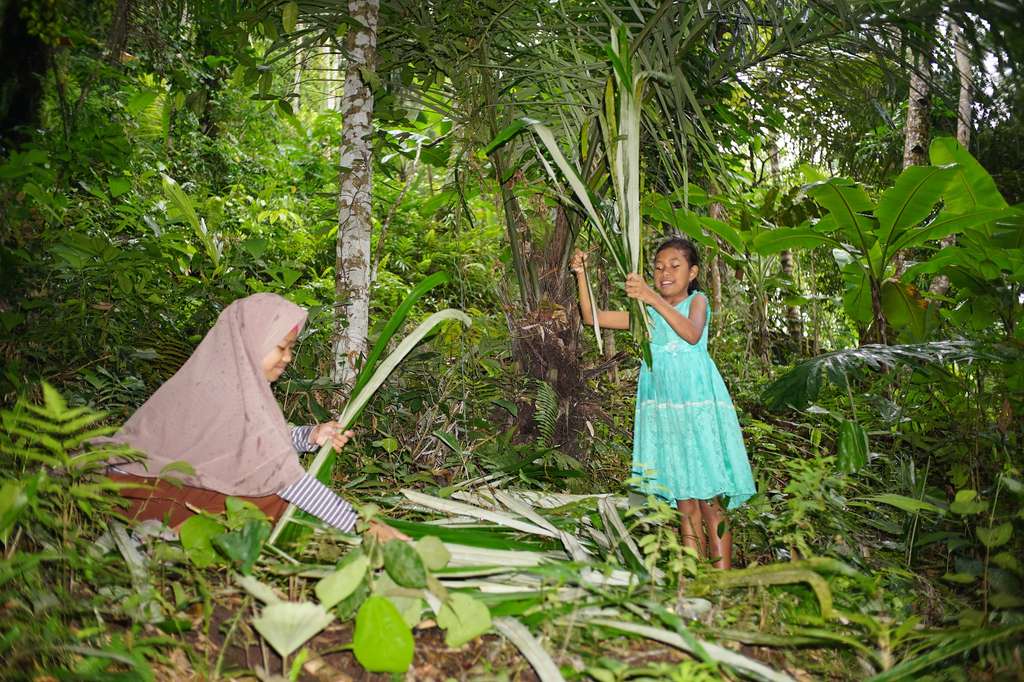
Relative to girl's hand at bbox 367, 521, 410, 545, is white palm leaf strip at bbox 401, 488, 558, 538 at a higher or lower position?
lower

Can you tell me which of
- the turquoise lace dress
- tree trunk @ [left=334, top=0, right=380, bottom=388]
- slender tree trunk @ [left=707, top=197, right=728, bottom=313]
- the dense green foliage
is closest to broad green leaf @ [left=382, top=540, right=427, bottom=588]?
the dense green foliage

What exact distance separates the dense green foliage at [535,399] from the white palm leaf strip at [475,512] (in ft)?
0.05

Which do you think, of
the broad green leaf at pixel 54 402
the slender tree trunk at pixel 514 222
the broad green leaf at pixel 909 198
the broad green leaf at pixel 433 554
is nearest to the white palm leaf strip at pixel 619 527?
the broad green leaf at pixel 433 554

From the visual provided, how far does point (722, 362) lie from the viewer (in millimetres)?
5371

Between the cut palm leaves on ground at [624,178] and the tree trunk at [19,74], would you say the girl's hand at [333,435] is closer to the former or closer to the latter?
the cut palm leaves on ground at [624,178]

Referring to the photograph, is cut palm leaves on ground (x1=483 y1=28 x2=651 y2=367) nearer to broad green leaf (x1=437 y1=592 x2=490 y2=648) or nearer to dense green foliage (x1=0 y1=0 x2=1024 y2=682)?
dense green foliage (x1=0 y1=0 x2=1024 y2=682)

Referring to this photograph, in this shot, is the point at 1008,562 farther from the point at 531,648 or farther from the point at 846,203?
the point at 846,203

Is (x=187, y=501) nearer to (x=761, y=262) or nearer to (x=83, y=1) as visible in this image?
(x=83, y=1)

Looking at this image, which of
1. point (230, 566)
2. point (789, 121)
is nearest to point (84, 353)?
point (230, 566)

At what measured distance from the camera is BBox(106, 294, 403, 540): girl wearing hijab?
1957mm

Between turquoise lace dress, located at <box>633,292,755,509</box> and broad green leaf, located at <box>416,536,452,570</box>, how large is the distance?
3.72 feet

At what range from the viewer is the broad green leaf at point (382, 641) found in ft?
4.86

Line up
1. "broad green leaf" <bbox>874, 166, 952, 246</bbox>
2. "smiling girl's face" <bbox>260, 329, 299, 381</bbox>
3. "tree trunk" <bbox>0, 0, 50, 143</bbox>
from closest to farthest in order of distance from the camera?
"smiling girl's face" <bbox>260, 329, 299, 381</bbox>, "broad green leaf" <bbox>874, 166, 952, 246</bbox>, "tree trunk" <bbox>0, 0, 50, 143</bbox>

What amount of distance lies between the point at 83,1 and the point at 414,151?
1945mm
